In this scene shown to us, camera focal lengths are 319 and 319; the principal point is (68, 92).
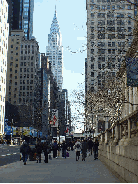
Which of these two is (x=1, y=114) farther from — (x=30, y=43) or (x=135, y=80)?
(x=135, y=80)

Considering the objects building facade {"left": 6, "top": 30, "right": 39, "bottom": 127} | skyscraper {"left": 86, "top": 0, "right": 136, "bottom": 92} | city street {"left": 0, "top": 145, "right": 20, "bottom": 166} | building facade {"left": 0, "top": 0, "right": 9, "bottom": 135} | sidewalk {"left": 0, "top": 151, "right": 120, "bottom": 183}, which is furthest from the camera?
building facade {"left": 6, "top": 30, "right": 39, "bottom": 127}

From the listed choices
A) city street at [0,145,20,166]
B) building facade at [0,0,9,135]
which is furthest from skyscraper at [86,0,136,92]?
building facade at [0,0,9,135]

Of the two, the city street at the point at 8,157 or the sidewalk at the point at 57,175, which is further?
the city street at the point at 8,157

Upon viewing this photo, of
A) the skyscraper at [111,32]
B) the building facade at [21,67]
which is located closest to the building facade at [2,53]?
the building facade at [21,67]

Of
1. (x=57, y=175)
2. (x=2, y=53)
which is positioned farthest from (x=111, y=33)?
(x=2, y=53)

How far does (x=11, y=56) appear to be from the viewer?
16600cm

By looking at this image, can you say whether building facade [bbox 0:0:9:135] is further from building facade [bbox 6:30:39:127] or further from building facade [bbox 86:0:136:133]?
building facade [bbox 6:30:39:127]

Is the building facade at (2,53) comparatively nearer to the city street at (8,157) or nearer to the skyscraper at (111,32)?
the city street at (8,157)

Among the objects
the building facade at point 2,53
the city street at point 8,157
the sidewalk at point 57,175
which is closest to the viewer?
the sidewalk at point 57,175

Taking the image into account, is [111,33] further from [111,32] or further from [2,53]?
[2,53]

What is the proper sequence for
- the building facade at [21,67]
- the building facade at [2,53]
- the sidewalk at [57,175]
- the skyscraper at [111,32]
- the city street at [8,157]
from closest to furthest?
the skyscraper at [111,32]
the sidewalk at [57,175]
the city street at [8,157]
the building facade at [2,53]
the building facade at [21,67]

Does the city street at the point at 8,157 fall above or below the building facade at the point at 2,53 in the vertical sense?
below

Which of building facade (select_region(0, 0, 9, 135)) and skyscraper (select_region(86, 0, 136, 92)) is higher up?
building facade (select_region(0, 0, 9, 135))

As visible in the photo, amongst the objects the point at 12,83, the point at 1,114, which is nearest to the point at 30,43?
the point at 12,83
